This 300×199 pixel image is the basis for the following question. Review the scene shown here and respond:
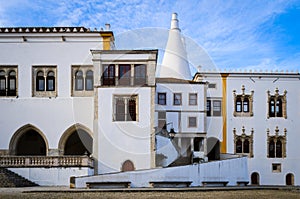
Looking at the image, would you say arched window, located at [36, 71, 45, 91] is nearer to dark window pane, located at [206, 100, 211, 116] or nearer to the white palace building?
the white palace building

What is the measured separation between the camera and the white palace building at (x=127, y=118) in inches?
1069

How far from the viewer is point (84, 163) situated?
26859mm

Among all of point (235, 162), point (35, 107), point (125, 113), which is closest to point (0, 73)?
point (35, 107)

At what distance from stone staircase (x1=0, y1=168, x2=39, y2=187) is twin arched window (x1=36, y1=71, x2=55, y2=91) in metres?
7.80

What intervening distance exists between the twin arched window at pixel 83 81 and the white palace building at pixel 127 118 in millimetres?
74

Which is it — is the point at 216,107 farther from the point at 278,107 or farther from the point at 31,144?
the point at 31,144

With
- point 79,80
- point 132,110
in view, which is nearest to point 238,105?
point 132,110

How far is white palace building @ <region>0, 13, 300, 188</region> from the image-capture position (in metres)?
27.1

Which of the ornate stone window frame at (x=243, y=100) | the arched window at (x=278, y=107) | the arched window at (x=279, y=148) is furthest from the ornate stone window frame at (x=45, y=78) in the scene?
the arched window at (x=279, y=148)

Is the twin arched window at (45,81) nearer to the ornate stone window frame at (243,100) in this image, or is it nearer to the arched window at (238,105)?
the ornate stone window frame at (243,100)

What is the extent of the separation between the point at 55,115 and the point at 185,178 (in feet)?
36.4

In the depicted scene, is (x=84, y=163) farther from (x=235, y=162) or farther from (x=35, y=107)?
(x=235, y=162)

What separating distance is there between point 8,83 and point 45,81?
9.07ft

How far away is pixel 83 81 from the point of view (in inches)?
1254
